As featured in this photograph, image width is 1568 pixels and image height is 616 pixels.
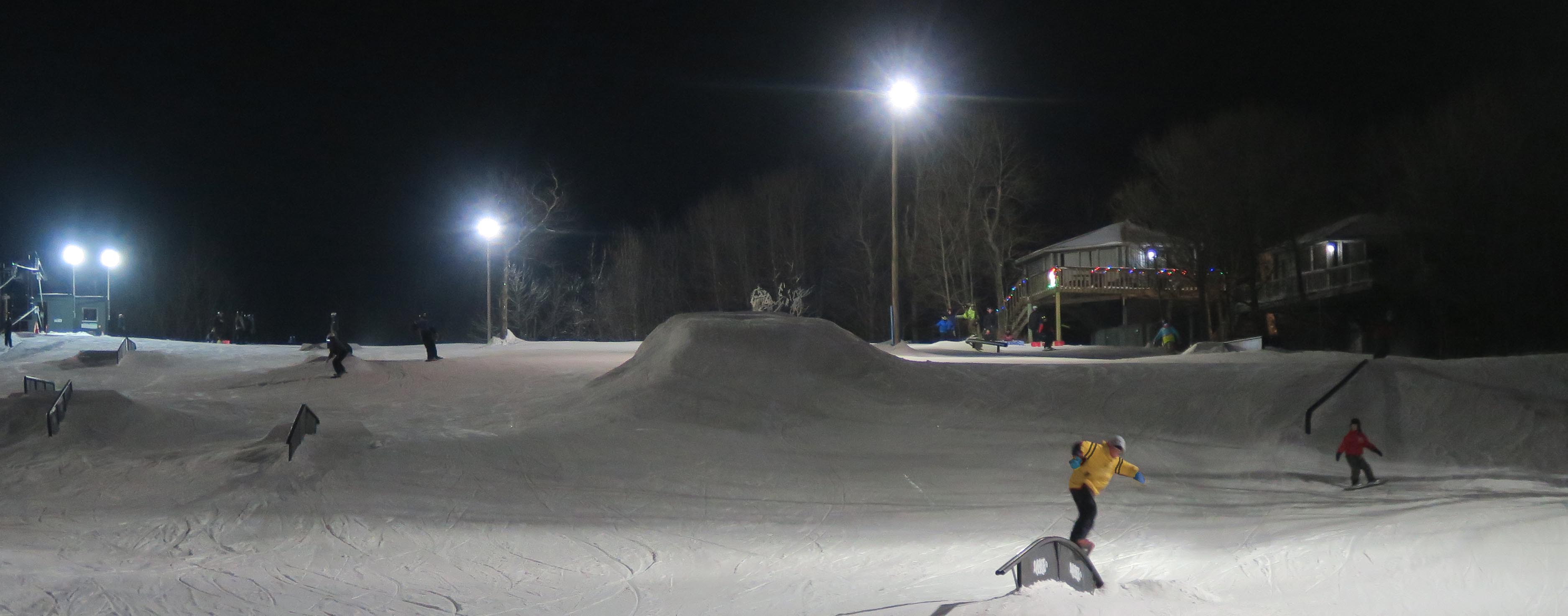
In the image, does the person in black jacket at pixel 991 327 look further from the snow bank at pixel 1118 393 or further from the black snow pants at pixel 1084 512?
the black snow pants at pixel 1084 512

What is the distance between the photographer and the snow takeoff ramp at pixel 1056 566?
787 cm

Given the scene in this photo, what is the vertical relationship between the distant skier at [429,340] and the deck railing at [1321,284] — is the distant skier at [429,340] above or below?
below

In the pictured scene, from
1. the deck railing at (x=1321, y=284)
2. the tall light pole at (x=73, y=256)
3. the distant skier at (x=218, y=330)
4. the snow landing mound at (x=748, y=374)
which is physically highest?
the tall light pole at (x=73, y=256)

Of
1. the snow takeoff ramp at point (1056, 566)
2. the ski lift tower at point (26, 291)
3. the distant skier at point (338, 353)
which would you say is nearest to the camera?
the snow takeoff ramp at point (1056, 566)

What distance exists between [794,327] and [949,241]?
1276 inches

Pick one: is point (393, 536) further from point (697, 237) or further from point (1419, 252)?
point (697, 237)

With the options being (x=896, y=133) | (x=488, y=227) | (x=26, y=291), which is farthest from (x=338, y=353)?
(x=26, y=291)

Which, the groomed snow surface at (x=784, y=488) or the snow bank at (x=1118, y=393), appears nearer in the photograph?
the groomed snow surface at (x=784, y=488)

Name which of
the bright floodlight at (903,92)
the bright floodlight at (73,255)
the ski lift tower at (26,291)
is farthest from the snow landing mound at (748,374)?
the bright floodlight at (73,255)

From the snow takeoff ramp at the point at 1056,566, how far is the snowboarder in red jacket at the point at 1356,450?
23.6 feet

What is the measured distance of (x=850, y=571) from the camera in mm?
10164

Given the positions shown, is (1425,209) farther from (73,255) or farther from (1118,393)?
(73,255)

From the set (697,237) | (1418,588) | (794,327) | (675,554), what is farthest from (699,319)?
(697,237)

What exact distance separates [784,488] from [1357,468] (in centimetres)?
777
